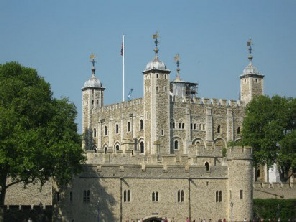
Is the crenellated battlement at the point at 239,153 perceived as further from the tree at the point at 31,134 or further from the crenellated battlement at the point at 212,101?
the crenellated battlement at the point at 212,101

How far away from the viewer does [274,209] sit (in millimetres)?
62688

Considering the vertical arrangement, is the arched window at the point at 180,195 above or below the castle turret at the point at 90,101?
below

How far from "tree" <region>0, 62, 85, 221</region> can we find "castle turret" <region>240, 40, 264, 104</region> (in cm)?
4034

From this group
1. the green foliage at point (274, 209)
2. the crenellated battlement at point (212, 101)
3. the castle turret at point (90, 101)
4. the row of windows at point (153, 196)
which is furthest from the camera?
the castle turret at point (90, 101)

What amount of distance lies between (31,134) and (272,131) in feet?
99.7

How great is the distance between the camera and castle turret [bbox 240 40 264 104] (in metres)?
96.2

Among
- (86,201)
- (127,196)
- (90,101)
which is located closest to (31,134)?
(86,201)

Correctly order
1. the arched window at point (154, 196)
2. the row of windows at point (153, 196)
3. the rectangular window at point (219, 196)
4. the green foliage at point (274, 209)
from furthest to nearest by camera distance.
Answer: the green foliage at point (274, 209) < the rectangular window at point (219, 196) < the arched window at point (154, 196) < the row of windows at point (153, 196)

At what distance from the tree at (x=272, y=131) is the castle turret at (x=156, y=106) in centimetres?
1056

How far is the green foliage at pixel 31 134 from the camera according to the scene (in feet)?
168

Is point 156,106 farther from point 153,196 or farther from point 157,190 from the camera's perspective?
point 153,196

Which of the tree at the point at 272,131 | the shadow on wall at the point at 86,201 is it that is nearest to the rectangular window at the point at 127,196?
the shadow on wall at the point at 86,201

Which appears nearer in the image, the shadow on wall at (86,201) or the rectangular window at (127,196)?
the shadow on wall at (86,201)

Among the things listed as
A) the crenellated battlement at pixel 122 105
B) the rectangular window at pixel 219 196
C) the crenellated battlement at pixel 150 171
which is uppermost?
the crenellated battlement at pixel 122 105
